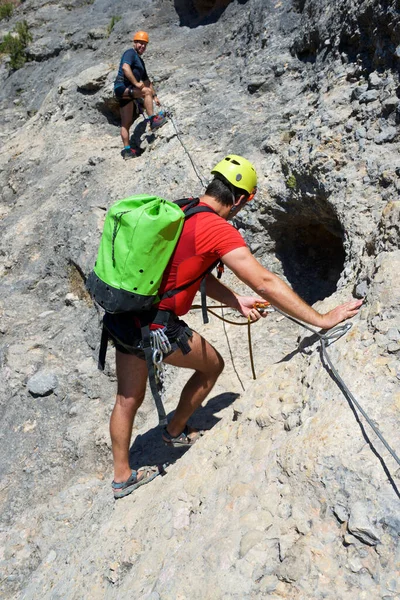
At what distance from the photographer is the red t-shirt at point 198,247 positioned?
3.08 metres

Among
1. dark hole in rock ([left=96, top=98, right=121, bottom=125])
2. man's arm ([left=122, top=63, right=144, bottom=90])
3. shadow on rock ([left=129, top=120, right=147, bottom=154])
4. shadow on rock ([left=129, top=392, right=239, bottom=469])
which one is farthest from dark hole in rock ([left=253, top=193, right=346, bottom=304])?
dark hole in rock ([left=96, top=98, right=121, bottom=125])

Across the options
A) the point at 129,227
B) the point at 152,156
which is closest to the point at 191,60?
the point at 152,156

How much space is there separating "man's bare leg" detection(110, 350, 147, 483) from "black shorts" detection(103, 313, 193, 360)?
0.30ft

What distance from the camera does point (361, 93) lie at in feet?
17.1

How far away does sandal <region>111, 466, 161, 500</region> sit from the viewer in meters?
3.80

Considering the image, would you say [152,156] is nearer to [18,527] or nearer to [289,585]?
[18,527]

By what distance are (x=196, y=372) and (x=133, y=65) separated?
693cm

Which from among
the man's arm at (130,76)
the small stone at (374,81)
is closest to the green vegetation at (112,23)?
the man's arm at (130,76)

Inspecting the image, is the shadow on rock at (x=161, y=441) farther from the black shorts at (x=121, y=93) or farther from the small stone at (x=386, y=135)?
the black shorts at (x=121, y=93)

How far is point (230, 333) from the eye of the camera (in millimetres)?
5621

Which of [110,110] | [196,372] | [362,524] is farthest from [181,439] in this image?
[110,110]

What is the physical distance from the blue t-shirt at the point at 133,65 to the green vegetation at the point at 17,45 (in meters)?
7.00

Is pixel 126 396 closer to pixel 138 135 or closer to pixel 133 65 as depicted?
pixel 138 135

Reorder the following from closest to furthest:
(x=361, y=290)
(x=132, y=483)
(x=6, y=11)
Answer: (x=361, y=290), (x=132, y=483), (x=6, y=11)
